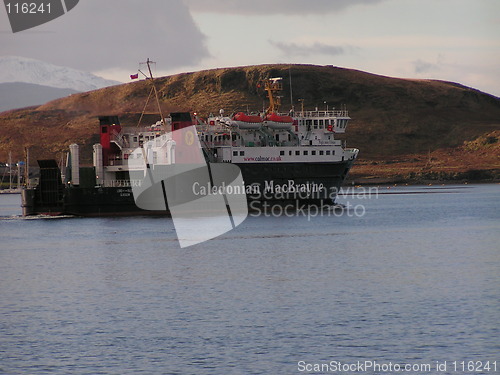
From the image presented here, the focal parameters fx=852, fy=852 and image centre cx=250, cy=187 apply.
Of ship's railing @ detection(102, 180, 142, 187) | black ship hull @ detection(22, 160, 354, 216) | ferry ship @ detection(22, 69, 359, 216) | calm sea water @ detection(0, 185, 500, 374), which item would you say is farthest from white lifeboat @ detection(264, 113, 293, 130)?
calm sea water @ detection(0, 185, 500, 374)

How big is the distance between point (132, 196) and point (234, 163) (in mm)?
9356

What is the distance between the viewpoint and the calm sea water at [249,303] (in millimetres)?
23547

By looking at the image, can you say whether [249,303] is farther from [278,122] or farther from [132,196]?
[278,122]

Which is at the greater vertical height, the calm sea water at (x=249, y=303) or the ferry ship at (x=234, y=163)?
the ferry ship at (x=234, y=163)

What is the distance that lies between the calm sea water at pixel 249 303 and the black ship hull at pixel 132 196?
664 inches

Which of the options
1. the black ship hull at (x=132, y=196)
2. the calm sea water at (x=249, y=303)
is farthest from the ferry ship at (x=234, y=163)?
the calm sea water at (x=249, y=303)

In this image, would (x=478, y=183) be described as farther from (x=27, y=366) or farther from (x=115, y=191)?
(x=27, y=366)

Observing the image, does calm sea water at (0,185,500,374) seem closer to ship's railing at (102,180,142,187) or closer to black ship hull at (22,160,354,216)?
black ship hull at (22,160,354,216)

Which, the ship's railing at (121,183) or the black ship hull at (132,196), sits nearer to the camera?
the black ship hull at (132,196)

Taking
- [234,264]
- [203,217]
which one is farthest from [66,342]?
[203,217]

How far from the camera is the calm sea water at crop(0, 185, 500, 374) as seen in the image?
2355cm

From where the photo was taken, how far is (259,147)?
74.9 m

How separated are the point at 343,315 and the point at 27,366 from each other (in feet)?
35.0

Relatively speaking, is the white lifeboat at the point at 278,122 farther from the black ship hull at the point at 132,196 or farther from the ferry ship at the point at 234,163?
the black ship hull at the point at 132,196
